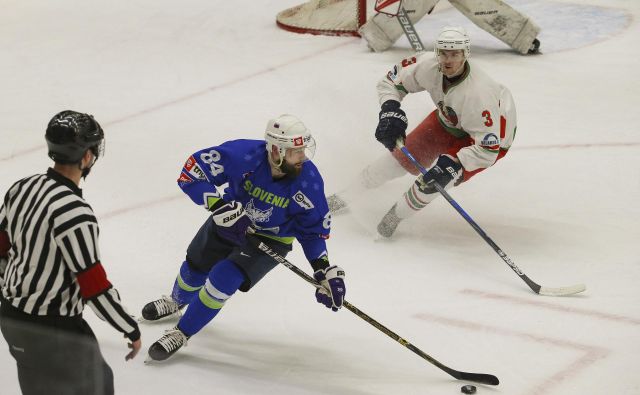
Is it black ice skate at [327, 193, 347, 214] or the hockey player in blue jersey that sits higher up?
the hockey player in blue jersey

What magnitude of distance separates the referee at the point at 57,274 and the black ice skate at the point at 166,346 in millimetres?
967

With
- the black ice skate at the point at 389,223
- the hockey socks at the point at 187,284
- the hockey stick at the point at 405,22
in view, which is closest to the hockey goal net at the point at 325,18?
the hockey stick at the point at 405,22

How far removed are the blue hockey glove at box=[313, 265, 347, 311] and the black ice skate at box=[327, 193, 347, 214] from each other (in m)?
1.83

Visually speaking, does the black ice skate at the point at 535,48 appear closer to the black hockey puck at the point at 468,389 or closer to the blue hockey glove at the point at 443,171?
the blue hockey glove at the point at 443,171

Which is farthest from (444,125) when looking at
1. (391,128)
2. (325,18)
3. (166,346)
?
(325,18)

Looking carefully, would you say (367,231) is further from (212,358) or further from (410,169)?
(212,358)

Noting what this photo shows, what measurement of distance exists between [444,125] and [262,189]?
1.69 m

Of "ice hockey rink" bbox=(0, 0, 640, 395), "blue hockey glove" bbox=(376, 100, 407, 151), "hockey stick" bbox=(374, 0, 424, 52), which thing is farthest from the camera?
"hockey stick" bbox=(374, 0, 424, 52)

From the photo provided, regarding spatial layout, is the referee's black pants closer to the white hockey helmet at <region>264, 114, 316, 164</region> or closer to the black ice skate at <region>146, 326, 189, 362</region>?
the black ice skate at <region>146, 326, 189, 362</region>

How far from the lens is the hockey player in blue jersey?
354 centimetres

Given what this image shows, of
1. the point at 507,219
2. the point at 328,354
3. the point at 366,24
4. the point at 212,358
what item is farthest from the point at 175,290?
the point at 366,24

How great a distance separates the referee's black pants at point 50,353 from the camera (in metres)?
2.50

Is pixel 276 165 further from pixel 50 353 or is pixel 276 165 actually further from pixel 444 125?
pixel 444 125

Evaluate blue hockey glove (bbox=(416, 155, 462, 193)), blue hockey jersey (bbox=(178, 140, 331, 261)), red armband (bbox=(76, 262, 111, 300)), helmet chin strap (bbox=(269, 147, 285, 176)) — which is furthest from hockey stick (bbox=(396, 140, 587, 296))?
red armband (bbox=(76, 262, 111, 300))
